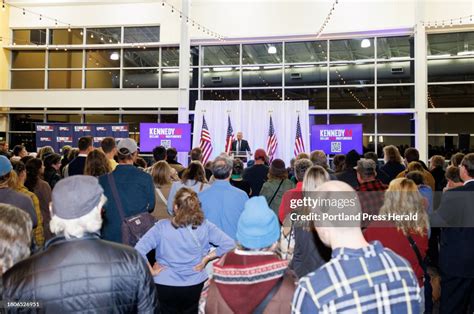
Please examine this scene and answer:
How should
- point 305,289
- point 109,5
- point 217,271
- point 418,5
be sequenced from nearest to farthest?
point 305,289 → point 217,271 → point 418,5 → point 109,5

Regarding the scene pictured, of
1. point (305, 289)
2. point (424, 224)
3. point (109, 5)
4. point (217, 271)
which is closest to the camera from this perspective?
point (305, 289)

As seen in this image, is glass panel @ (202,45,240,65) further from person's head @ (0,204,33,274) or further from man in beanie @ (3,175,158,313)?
man in beanie @ (3,175,158,313)

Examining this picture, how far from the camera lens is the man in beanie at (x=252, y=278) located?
160 cm

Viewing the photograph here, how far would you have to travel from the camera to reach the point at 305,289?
1337mm

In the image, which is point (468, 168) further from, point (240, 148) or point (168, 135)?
point (168, 135)

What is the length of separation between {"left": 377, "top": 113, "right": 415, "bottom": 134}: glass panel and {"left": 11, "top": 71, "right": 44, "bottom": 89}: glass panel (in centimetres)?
1200

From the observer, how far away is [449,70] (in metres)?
12.0

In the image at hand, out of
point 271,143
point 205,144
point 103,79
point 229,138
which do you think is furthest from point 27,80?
point 271,143

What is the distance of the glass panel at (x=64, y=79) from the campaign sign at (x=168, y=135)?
15.2 ft

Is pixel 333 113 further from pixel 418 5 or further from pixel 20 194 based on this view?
pixel 20 194

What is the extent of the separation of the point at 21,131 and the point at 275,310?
15271mm

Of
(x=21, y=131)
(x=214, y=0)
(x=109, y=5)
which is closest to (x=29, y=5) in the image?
(x=109, y=5)

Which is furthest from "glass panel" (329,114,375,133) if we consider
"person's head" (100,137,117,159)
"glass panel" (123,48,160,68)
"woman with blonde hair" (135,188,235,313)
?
"woman with blonde hair" (135,188,235,313)

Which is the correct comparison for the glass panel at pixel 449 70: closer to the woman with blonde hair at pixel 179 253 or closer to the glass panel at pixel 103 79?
the glass panel at pixel 103 79
